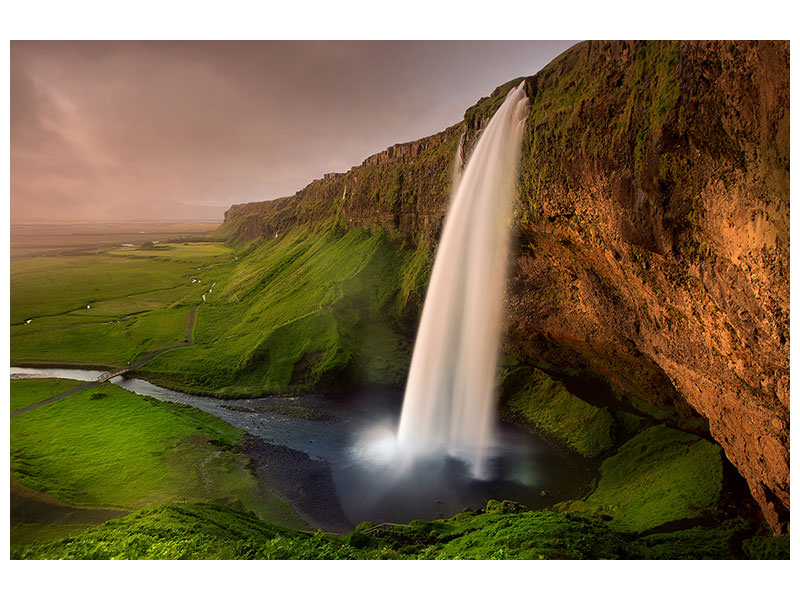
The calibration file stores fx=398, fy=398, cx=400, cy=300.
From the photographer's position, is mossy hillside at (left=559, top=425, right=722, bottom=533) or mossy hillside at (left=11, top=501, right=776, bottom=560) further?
mossy hillside at (left=559, top=425, right=722, bottom=533)

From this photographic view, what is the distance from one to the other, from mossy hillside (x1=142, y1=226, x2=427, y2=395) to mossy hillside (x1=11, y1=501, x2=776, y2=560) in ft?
35.9

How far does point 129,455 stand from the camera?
461 inches

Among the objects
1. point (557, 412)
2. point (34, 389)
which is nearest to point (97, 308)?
point (34, 389)

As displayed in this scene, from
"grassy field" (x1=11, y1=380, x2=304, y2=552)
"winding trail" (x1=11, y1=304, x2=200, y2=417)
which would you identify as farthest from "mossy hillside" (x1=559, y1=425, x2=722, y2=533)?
"winding trail" (x1=11, y1=304, x2=200, y2=417)

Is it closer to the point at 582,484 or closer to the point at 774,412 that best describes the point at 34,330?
the point at 582,484

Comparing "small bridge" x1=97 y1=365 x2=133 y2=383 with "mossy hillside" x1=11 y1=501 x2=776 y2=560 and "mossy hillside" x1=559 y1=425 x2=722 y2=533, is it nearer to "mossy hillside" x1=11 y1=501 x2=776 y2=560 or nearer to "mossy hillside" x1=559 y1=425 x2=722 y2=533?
"mossy hillside" x1=11 y1=501 x2=776 y2=560

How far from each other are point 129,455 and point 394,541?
9.10 m

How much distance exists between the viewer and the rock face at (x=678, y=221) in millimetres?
5566

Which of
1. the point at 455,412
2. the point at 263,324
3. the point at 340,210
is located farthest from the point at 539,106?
the point at 340,210

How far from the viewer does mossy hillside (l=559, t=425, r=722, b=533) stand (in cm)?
839

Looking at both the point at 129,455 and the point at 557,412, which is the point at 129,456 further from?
the point at 557,412

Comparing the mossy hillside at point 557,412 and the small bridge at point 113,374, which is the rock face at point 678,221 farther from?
the small bridge at point 113,374

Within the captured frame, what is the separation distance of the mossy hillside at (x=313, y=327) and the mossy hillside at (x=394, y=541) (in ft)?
35.9

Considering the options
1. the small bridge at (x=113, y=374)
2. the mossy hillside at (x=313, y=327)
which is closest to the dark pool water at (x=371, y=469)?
the mossy hillside at (x=313, y=327)
